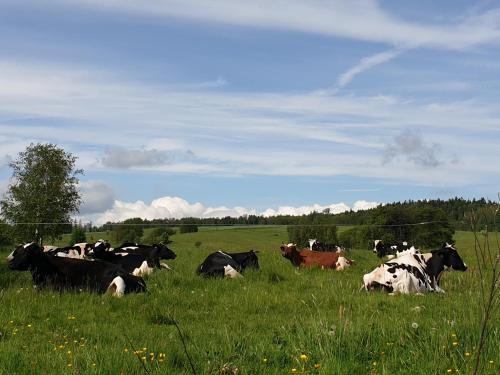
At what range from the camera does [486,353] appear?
574 centimetres

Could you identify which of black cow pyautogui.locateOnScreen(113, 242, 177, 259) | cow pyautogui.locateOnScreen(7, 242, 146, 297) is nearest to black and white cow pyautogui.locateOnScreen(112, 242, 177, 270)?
black cow pyautogui.locateOnScreen(113, 242, 177, 259)

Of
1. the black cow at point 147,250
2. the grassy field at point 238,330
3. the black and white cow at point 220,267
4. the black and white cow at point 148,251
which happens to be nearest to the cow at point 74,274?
the grassy field at point 238,330

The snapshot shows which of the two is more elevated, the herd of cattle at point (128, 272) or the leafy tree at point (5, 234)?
the herd of cattle at point (128, 272)

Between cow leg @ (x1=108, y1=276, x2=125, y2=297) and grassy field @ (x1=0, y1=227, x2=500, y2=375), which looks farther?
cow leg @ (x1=108, y1=276, x2=125, y2=297)

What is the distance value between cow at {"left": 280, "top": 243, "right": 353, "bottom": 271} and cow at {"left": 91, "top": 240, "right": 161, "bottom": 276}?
4875 mm

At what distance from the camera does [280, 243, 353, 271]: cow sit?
18719mm

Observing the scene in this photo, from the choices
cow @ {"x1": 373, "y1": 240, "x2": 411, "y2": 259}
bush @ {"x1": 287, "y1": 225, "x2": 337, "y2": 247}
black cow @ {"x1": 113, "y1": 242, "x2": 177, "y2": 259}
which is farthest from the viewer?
bush @ {"x1": 287, "y1": 225, "x2": 337, "y2": 247}

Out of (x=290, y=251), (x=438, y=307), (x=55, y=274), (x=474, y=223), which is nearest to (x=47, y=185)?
(x=290, y=251)

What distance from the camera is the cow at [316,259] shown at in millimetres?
18719

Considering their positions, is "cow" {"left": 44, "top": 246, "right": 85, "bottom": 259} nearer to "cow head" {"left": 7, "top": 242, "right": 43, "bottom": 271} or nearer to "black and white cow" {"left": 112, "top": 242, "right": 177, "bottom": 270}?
"black and white cow" {"left": 112, "top": 242, "right": 177, "bottom": 270}

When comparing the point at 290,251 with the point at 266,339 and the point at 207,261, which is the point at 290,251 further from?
the point at 266,339

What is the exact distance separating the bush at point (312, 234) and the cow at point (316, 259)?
75211mm

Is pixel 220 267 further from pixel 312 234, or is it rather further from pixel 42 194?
pixel 312 234

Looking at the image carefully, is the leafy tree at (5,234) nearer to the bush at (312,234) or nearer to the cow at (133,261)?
the cow at (133,261)
